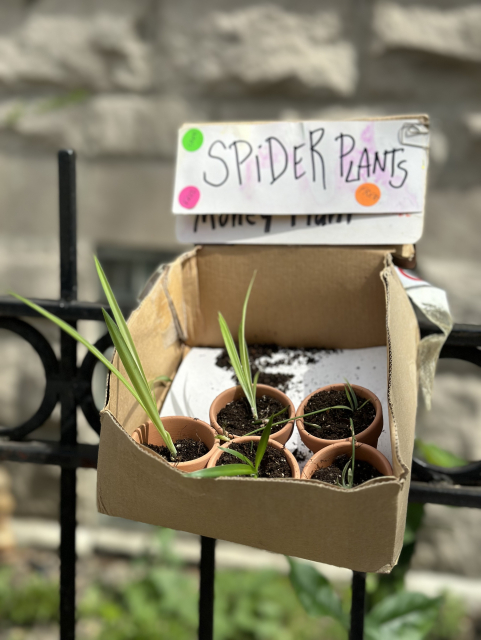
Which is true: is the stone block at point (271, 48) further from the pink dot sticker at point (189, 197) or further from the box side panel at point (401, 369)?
the box side panel at point (401, 369)

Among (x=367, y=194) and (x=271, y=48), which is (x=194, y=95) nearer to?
(x=271, y=48)

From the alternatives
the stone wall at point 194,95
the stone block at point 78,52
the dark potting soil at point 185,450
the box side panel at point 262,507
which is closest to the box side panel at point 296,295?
the dark potting soil at point 185,450

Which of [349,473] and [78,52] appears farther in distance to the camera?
[78,52]

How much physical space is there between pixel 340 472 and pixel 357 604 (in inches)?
9.9

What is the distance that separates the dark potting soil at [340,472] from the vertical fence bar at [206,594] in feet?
0.70

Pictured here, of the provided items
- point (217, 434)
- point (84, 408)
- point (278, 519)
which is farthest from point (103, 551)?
point (278, 519)

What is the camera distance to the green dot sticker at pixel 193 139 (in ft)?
2.72

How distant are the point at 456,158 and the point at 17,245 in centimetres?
131

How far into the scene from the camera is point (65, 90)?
5.44 ft

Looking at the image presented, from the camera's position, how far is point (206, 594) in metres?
0.72

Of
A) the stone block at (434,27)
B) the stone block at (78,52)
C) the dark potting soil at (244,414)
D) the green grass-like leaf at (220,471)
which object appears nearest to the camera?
the green grass-like leaf at (220,471)

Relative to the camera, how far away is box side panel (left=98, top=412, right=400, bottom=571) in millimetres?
463

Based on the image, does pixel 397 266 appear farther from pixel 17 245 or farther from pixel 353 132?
pixel 17 245

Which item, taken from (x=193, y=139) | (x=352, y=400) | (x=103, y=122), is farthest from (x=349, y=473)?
(x=103, y=122)
